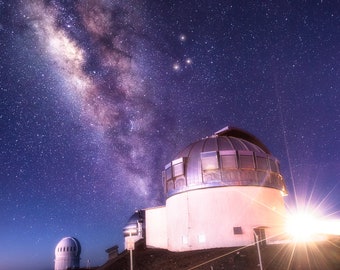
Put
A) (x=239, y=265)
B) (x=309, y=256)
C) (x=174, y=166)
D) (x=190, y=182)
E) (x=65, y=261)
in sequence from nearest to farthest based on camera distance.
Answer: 1. (x=309, y=256)
2. (x=239, y=265)
3. (x=190, y=182)
4. (x=174, y=166)
5. (x=65, y=261)

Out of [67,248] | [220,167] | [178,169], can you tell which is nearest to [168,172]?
[178,169]

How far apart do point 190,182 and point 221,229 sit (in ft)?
13.7

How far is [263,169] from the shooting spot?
23812 mm

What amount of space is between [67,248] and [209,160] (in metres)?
30.5

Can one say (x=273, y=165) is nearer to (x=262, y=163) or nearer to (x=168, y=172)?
(x=262, y=163)

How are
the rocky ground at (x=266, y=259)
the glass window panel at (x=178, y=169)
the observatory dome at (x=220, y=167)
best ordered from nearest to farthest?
1. the rocky ground at (x=266, y=259)
2. the observatory dome at (x=220, y=167)
3. the glass window panel at (x=178, y=169)

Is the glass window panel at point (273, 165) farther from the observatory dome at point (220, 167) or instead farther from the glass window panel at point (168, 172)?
the glass window panel at point (168, 172)

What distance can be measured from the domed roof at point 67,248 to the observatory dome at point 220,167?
25444 mm

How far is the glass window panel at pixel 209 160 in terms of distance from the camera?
75.6 feet

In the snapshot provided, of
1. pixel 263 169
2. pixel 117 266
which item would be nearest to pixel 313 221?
pixel 263 169

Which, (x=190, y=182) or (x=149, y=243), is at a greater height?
(x=190, y=182)

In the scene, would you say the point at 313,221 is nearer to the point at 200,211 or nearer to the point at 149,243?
the point at 200,211

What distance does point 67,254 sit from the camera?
141 feet

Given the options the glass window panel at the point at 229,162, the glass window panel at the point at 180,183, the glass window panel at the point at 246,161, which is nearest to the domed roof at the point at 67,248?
the glass window panel at the point at 180,183
